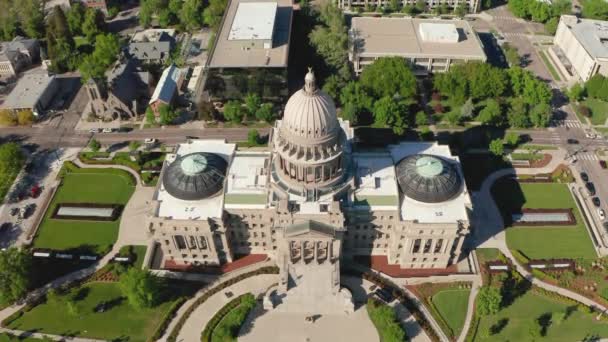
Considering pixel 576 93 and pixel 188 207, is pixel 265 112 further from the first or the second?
pixel 576 93

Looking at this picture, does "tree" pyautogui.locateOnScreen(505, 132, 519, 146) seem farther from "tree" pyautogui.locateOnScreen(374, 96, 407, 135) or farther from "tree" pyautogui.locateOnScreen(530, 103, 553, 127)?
"tree" pyautogui.locateOnScreen(374, 96, 407, 135)

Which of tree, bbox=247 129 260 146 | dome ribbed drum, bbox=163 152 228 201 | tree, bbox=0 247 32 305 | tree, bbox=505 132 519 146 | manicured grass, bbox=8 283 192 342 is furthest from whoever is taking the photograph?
tree, bbox=247 129 260 146

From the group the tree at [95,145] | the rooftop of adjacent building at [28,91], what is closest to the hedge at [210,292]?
the tree at [95,145]

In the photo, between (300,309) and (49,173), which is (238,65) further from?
(300,309)

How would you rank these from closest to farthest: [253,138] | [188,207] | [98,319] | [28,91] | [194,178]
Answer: [98,319]
[188,207]
[194,178]
[253,138]
[28,91]

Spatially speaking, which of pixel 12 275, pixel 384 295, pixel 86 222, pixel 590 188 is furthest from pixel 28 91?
pixel 590 188

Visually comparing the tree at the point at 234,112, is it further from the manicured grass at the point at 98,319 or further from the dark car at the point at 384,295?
the dark car at the point at 384,295

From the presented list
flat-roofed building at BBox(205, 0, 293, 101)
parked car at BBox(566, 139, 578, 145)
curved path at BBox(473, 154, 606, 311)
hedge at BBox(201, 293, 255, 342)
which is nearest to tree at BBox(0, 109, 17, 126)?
flat-roofed building at BBox(205, 0, 293, 101)
